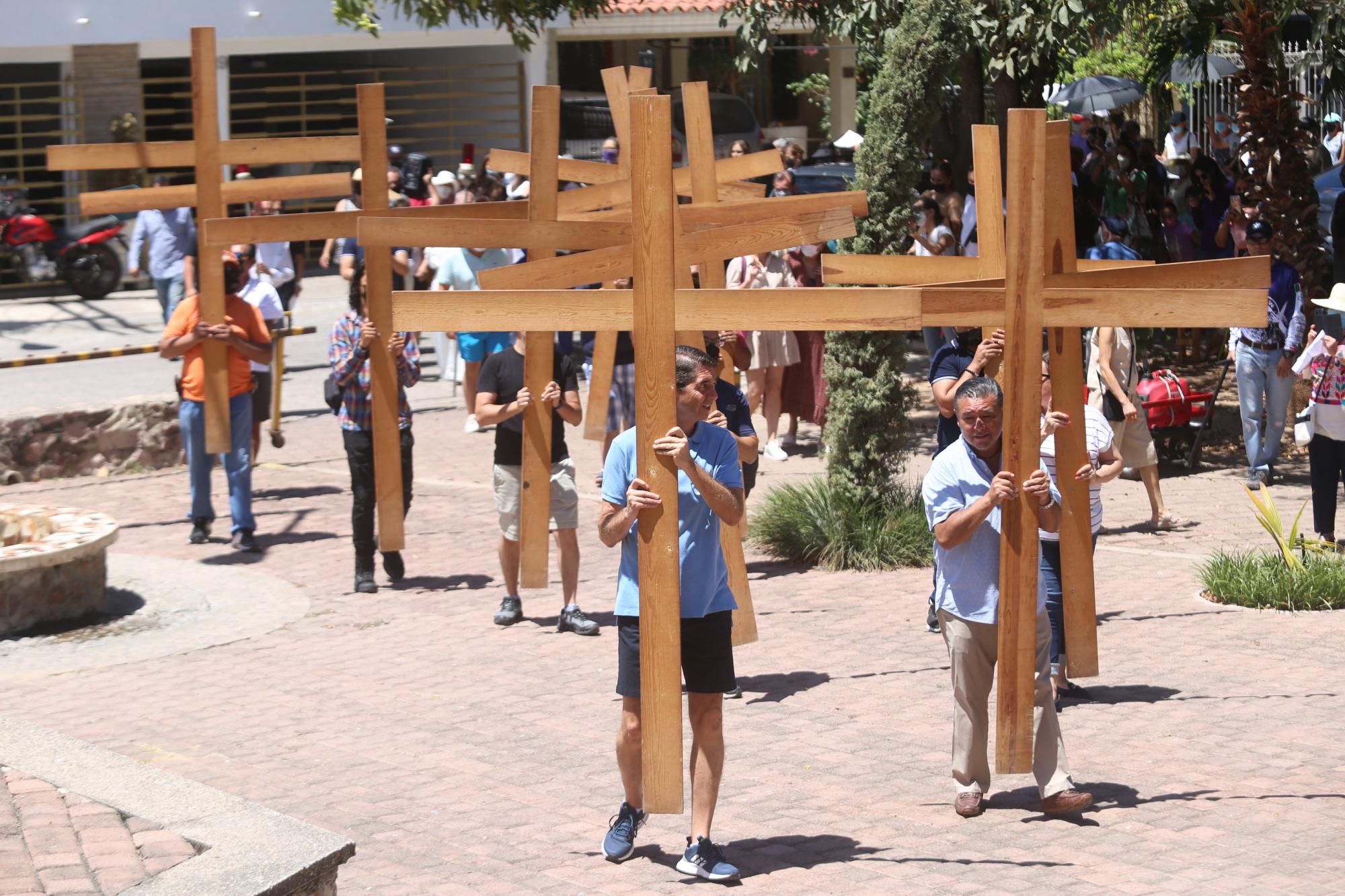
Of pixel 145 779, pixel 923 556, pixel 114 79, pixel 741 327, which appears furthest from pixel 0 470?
pixel 114 79

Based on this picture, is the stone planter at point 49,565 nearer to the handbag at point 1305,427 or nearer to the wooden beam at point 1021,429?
the wooden beam at point 1021,429

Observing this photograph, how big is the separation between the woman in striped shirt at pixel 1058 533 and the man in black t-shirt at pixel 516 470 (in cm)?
249

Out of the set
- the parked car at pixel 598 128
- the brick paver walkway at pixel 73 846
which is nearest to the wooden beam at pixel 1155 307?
the brick paver walkway at pixel 73 846

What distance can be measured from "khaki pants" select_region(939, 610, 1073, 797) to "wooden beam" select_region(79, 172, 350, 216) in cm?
453

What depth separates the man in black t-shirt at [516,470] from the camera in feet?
28.9

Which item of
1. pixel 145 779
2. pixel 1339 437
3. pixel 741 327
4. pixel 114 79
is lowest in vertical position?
pixel 145 779

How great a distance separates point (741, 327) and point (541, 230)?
1.83m

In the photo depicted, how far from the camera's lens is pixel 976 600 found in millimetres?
6164

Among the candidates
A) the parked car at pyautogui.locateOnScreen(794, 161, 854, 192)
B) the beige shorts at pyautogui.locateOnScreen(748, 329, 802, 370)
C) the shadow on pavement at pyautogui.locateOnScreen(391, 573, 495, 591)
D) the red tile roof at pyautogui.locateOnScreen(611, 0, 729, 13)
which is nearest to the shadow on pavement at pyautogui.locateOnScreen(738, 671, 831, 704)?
the shadow on pavement at pyautogui.locateOnScreen(391, 573, 495, 591)

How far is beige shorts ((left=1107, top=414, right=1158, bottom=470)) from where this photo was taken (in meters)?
10.9

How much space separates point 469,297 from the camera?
225 inches

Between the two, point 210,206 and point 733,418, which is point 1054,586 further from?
point 210,206

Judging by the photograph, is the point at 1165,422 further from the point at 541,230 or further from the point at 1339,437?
the point at 541,230

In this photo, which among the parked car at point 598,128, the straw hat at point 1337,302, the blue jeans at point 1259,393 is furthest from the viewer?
the parked car at point 598,128
